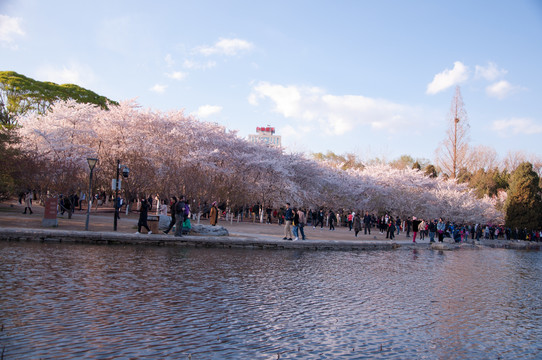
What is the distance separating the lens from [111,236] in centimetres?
1842

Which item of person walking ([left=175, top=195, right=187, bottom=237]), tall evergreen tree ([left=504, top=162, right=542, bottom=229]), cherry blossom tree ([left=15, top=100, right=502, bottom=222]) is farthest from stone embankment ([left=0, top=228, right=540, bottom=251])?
tall evergreen tree ([left=504, top=162, right=542, bottom=229])

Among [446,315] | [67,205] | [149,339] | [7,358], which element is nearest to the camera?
[7,358]

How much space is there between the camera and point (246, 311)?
7.86m

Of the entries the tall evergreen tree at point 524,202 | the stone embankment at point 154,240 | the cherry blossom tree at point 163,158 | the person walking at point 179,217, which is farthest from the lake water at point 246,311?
the tall evergreen tree at point 524,202

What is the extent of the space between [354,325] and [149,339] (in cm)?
342

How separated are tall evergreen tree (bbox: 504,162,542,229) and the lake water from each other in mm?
40522

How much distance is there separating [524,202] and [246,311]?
50.3 m

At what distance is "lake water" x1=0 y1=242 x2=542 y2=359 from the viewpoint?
5.87 m

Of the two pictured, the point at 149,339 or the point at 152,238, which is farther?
the point at 152,238

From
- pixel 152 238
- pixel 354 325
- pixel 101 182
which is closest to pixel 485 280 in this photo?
pixel 354 325

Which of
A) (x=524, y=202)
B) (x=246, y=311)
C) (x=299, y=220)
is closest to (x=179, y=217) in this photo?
(x=299, y=220)

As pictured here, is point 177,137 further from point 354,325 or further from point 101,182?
point 354,325

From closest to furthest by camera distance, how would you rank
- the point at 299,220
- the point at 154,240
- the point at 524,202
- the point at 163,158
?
the point at 154,240 → the point at 299,220 → the point at 163,158 → the point at 524,202

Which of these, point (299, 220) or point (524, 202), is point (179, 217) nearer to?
point (299, 220)
